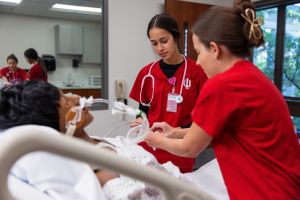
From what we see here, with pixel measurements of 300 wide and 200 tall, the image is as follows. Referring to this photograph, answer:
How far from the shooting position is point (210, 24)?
3.36 ft

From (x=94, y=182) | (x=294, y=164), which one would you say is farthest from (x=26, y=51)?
(x=294, y=164)

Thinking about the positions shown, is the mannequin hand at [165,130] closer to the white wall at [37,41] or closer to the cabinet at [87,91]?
the cabinet at [87,91]

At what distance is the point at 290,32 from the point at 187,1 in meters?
1.22

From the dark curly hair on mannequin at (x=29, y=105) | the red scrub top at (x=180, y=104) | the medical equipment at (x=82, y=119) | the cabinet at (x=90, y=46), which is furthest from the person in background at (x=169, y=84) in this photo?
the cabinet at (x=90, y=46)

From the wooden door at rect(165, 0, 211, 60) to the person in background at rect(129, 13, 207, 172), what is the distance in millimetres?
1659

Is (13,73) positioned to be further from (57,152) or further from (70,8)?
(57,152)

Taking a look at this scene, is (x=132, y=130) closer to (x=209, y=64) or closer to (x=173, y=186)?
(x=209, y=64)

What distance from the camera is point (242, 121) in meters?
0.94

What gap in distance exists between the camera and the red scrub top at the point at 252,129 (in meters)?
0.92

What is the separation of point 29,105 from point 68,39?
4.11m

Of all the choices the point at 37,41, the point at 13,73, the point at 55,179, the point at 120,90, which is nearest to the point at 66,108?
the point at 55,179

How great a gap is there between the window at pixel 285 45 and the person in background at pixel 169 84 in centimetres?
204

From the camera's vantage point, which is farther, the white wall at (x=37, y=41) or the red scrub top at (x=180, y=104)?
the white wall at (x=37, y=41)

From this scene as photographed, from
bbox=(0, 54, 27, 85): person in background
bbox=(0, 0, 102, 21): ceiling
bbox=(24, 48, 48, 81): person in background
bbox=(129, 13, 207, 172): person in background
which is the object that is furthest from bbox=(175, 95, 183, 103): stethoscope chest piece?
bbox=(0, 0, 102, 21): ceiling
